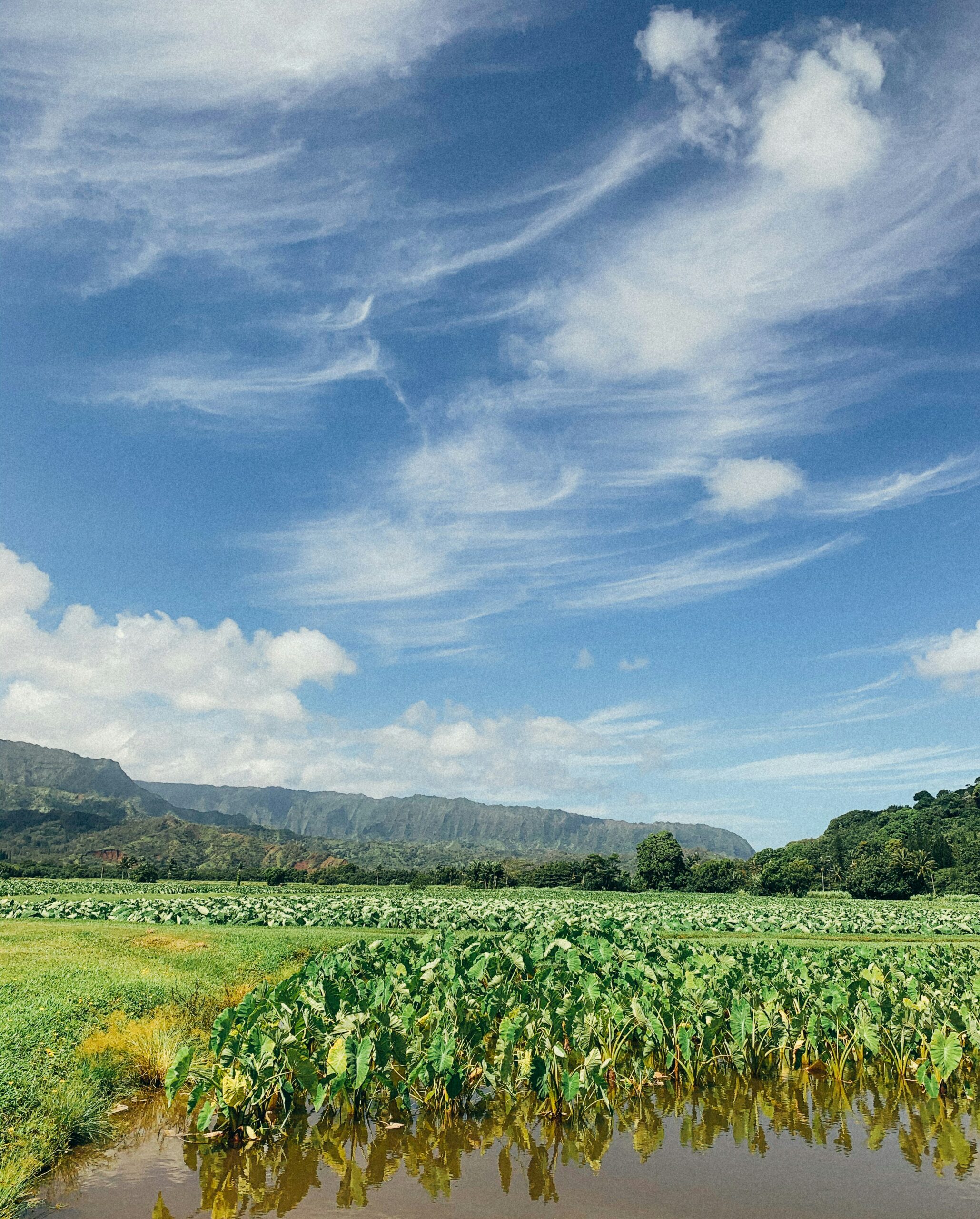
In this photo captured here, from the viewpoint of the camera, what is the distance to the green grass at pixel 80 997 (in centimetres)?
915

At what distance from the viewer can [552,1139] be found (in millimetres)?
9867

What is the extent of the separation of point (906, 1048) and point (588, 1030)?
17.5 ft

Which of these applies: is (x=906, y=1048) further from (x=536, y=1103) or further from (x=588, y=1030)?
(x=536, y=1103)

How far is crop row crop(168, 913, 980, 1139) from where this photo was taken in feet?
32.7

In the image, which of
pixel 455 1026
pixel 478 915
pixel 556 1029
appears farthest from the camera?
pixel 478 915

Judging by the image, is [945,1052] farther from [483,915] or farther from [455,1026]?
[483,915]

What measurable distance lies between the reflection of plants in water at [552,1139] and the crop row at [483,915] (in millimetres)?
16376

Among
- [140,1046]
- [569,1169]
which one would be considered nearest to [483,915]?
[140,1046]

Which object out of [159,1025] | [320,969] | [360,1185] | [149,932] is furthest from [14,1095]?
[149,932]

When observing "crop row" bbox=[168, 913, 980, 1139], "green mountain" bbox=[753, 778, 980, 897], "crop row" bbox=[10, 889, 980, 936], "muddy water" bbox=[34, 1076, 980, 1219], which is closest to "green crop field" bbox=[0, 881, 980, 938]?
"crop row" bbox=[10, 889, 980, 936]

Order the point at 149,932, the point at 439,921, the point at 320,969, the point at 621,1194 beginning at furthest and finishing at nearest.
→ the point at 439,921
the point at 149,932
the point at 320,969
the point at 621,1194

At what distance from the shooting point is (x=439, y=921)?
112 feet

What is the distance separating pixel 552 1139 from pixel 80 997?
8.82 meters

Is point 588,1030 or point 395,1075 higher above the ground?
point 588,1030
